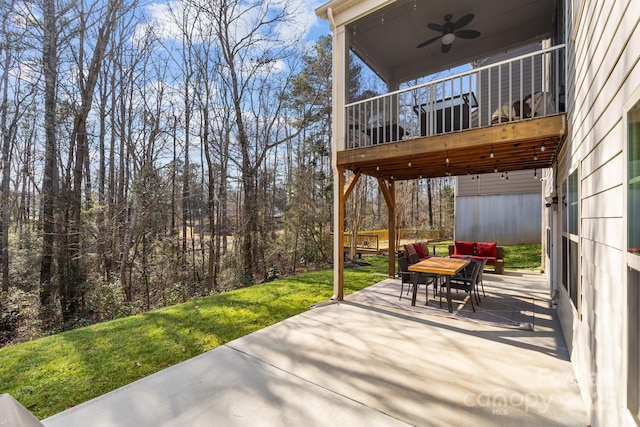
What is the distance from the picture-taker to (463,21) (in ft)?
17.4

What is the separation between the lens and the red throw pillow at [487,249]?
747cm

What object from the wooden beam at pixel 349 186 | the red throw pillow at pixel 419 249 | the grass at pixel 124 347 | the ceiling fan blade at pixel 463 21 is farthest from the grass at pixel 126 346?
the ceiling fan blade at pixel 463 21

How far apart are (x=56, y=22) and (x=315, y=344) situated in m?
10.7

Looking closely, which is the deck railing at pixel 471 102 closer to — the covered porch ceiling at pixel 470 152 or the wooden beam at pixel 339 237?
the covered porch ceiling at pixel 470 152

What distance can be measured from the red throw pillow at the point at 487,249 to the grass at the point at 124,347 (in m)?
4.49

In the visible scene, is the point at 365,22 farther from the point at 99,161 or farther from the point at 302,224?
the point at 99,161

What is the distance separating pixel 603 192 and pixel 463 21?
4990mm

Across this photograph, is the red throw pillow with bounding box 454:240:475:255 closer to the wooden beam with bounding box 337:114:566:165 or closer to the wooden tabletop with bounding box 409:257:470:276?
the wooden tabletop with bounding box 409:257:470:276

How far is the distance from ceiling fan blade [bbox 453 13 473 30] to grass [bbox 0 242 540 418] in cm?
551

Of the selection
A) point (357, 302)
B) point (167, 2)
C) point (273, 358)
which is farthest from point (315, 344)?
point (167, 2)

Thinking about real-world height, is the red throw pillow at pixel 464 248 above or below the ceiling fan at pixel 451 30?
below

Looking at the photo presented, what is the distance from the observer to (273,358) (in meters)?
3.19

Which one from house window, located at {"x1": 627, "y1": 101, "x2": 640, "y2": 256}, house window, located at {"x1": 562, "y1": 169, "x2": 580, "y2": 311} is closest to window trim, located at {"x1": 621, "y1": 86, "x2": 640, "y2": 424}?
house window, located at {"x1": 627, "y1": 101, "x2": 640, "y2": 256}

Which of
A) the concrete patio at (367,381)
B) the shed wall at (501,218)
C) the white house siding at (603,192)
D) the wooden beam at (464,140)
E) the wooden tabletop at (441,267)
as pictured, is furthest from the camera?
the shed wall at (501,218)
